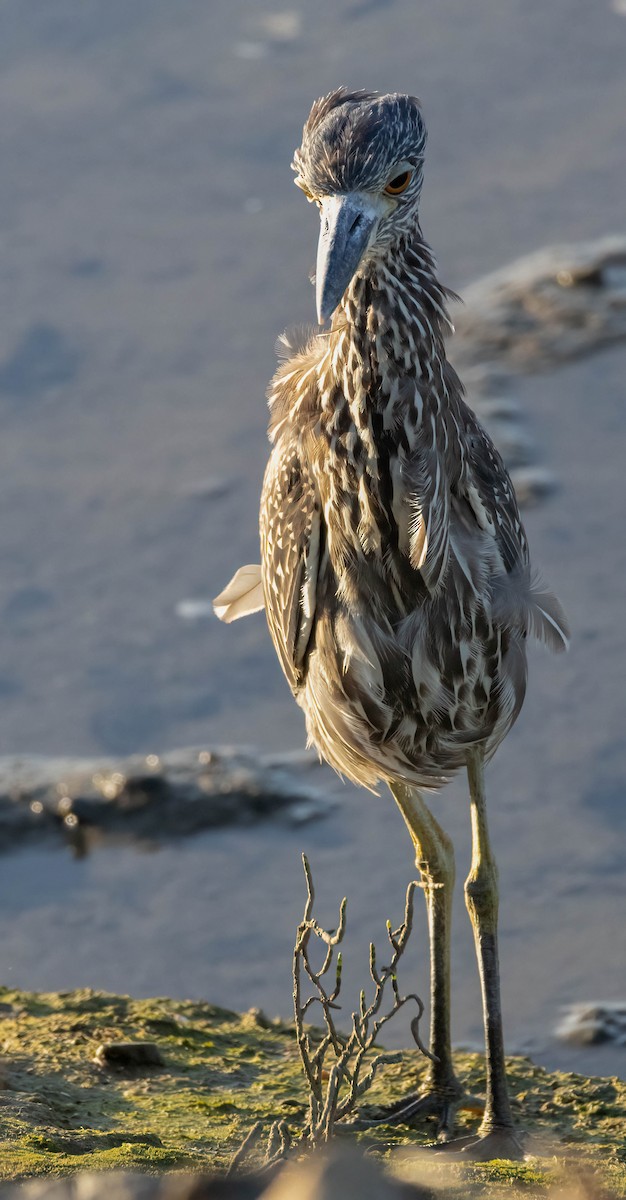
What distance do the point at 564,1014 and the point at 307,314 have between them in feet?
16.8

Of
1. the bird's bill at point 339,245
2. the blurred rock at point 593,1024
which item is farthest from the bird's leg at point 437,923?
the bird's bill at point 339,245

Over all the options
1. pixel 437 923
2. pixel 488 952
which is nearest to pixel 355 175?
pixel 488 952

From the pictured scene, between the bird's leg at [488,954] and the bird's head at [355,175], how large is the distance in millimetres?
1677

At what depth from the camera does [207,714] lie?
823 centimetres

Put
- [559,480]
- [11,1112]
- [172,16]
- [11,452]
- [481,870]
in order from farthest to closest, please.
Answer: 1. [172,16]
2. [11,452]
3. [559,480]
4. [481,870]
5. [11,1112]

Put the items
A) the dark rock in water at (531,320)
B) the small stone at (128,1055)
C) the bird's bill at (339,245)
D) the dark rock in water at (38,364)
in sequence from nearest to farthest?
the bird's bill at (339,245), the small stone at (128,1055), the dark rock in water at (531,320), the dark rock in water at (38,364)

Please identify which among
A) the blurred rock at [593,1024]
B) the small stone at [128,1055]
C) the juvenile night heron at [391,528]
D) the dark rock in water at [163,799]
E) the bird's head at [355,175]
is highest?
the dark rock in water at [163,799]

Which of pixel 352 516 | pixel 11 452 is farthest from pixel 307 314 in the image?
pixel 352 516

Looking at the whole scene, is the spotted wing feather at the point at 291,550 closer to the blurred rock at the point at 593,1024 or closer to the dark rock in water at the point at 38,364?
the blurred rock at the point at 593,1024

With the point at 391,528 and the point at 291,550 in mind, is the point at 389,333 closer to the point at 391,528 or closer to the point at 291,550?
the point at 391,528

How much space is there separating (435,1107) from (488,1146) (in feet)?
1.20

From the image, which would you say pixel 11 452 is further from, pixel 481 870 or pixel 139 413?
pixel 481 870

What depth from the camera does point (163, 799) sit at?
7.84 m

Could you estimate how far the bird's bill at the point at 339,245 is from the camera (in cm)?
427
